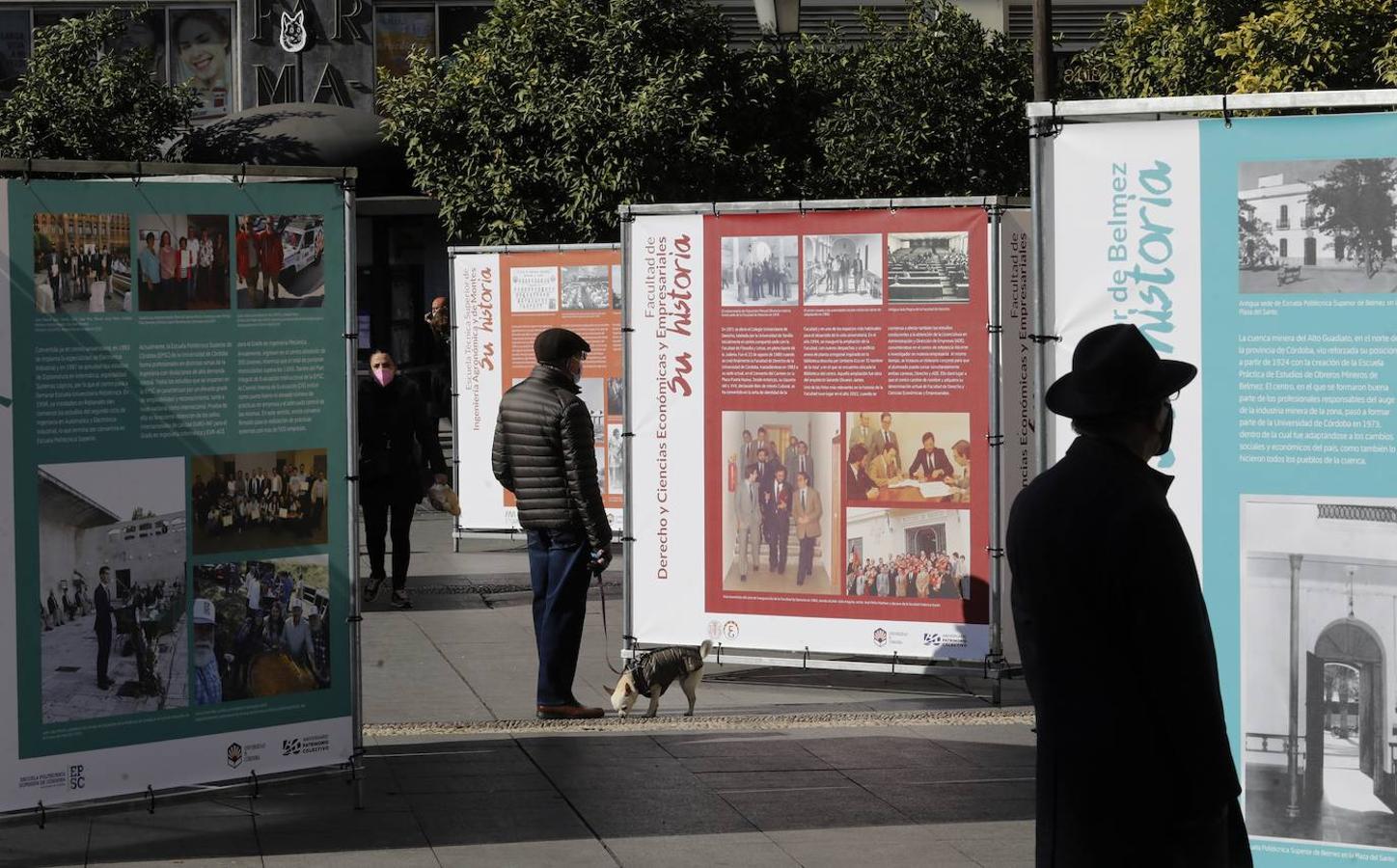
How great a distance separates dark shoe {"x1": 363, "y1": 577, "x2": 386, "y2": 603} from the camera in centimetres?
1323

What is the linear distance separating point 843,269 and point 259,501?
3.61 metres

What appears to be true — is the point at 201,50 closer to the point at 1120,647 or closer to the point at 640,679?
the point at 640,679

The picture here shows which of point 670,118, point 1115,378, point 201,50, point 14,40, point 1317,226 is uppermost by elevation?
point 14,40

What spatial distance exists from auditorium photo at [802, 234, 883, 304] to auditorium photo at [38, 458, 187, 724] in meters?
3.81

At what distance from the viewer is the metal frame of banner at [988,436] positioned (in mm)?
9086

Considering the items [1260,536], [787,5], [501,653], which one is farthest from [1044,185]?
[787,5]

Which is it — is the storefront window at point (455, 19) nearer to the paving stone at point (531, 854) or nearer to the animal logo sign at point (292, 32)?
the animal logo sign at point (292, 32)

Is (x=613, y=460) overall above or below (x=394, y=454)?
below

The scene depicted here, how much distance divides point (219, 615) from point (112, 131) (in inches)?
674

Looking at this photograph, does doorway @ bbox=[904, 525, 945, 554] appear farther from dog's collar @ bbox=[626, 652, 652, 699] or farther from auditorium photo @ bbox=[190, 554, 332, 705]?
auditorium photo @ bbox=[190, 554, 332, 705]

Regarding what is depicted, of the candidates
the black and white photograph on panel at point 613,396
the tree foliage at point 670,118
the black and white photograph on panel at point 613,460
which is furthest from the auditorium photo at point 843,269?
the tree foliage at point 670,118

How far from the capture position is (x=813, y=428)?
31.1 ft

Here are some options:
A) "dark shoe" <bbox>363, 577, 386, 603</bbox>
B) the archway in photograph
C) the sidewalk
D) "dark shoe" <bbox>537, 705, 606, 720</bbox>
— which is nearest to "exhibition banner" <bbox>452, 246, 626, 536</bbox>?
"dark shoe" <bbox>363, 577, 386, 603</bbox>

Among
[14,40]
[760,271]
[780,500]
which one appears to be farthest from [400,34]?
[780,500]
